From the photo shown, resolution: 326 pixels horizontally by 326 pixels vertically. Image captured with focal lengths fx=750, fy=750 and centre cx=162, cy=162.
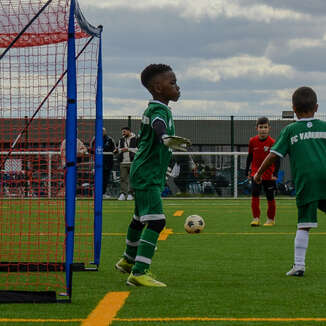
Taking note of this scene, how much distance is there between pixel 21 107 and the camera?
7.16 meters

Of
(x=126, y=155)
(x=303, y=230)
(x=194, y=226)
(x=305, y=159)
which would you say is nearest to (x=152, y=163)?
(x=305, y=159)

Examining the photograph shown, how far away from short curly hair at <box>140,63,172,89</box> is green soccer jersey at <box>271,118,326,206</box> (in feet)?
4.43

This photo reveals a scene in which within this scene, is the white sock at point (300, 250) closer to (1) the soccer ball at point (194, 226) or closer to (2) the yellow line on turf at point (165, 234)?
(2) the yellow line on turf at point (165, 234)

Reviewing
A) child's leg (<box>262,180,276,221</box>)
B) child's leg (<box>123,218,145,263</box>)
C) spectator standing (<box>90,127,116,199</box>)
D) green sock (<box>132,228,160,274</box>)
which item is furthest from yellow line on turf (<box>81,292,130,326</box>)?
spectator standing (<box>90,127,116,199</box>)

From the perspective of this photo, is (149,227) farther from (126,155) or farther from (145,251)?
(126,155)

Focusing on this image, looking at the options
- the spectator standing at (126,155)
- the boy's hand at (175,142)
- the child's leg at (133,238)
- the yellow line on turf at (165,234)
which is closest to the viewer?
the boy's hand at (175,142)

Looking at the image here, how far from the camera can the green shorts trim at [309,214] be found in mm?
7039

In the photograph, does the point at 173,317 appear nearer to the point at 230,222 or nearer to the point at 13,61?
the point at 13,61

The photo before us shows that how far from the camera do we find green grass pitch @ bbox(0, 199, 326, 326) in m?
5.09

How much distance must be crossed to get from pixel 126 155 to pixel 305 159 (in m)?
17.1

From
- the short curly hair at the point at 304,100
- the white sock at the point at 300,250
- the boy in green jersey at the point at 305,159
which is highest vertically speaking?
the short curly hair at the point at 304,100

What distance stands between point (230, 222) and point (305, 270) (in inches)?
271

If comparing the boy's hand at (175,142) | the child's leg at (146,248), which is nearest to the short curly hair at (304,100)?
the boy's hand at (175,142)

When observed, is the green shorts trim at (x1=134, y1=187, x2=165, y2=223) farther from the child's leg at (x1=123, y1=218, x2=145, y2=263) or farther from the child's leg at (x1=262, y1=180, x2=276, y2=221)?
the child's leg at (x1=262, y1=180, x2=276, y2=221)
